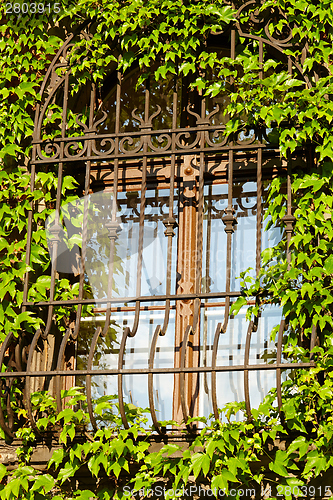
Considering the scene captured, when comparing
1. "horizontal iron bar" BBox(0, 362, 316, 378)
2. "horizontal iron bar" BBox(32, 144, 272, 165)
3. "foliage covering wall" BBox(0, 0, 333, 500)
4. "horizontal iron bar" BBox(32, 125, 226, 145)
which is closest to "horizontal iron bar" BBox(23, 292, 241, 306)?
"foliage covering wall" BBox(0, 0, 333, 500)

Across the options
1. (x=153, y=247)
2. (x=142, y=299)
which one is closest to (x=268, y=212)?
(x=153, y=247)

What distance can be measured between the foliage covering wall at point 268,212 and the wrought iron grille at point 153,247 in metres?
0.12

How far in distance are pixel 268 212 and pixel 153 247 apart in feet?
2.96

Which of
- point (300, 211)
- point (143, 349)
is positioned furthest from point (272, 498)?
point (300, 211)

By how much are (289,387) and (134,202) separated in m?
1.77

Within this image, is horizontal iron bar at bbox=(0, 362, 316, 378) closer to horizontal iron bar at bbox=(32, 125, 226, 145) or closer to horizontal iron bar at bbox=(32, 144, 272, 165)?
horizontal iron bar at bbox=(32, 144, 272, 165)

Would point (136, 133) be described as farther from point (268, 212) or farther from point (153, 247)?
point (268, 212)

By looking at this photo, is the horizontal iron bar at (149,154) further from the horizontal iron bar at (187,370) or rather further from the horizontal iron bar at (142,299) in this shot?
the horizontal iron bar at (187,370)

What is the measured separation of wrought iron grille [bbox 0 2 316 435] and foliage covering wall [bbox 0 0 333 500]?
0.12m

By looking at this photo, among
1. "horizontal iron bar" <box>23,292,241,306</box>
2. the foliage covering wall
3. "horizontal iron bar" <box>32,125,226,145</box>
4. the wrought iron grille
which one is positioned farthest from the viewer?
"horizontal iron bar" <box>32,125,226,145</box>

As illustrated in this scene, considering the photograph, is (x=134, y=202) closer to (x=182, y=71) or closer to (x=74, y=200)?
(x=74, y=200)

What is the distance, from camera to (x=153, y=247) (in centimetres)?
500

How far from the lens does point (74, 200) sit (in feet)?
16.5

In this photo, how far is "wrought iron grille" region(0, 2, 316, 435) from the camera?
4516mm
